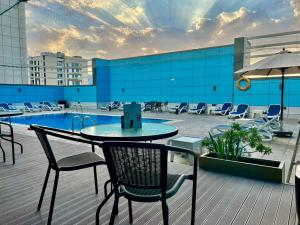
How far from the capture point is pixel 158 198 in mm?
1326

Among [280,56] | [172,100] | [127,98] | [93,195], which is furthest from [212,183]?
[127,98]

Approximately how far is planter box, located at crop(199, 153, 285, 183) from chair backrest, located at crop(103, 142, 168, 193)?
193cm

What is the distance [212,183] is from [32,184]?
2095 mm

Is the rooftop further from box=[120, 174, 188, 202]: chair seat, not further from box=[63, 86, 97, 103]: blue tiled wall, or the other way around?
box=[63, 86, 97, 103]: blue tiled wall

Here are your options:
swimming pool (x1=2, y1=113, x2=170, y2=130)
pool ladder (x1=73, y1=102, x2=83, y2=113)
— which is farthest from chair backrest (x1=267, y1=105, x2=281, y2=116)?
pool ladder (x1=73, y1=102, x2=83, y2=113)

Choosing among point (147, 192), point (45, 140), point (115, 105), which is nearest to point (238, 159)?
point (147, 192)

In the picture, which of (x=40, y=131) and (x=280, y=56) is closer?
(x=40, y=131)

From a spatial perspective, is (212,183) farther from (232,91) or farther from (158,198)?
(232,91)

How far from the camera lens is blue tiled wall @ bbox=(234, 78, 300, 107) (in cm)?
1104

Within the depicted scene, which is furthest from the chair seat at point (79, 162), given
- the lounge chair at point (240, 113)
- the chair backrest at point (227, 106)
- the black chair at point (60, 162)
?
the chair backrest at point (227, 106)

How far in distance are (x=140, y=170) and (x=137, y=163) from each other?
56 mm

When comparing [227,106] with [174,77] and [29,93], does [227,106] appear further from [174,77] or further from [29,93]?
[29,93]

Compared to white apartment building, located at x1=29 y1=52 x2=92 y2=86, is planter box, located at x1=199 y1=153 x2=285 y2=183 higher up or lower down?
lower down

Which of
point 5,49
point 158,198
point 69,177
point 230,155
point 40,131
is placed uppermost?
point 5,49
